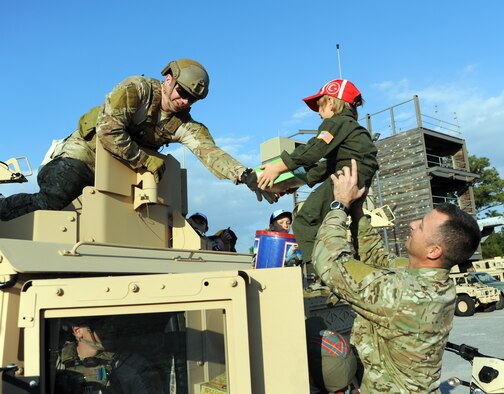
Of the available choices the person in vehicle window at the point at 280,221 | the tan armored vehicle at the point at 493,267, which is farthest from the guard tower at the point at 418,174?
Result: the person in vehicle window at the point at 280,221

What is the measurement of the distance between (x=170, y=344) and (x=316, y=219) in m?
1.16

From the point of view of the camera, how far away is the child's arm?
9.28 ft

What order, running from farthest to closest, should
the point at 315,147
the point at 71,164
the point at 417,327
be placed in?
1. the point at 71,164
2. the point at 315,147
3. the point at 417,327

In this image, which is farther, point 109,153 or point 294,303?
point 109,153

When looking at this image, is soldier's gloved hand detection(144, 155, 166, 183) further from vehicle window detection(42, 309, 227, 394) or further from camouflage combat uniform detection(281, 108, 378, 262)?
vehicle window detection(42, 309, 227, 394)

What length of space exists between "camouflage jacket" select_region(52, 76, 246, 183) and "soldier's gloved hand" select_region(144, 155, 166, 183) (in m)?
0.03

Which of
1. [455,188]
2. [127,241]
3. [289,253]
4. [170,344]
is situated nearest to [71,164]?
[127,241]

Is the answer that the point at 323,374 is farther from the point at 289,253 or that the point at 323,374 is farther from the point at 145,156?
the point at 145,156

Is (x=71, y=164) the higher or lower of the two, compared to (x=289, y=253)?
higher

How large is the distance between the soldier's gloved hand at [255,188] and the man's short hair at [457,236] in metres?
1.29

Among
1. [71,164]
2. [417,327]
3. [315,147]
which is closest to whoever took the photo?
[417,327]

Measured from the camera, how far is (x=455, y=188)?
1049 inches

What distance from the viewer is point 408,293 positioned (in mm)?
2006

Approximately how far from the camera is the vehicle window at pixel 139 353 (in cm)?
186
